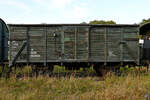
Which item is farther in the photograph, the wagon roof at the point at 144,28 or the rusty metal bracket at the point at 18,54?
the wagon roof at the point at 144,28

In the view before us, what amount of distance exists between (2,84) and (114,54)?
6.45 m

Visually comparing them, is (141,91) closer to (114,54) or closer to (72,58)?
(114,54)

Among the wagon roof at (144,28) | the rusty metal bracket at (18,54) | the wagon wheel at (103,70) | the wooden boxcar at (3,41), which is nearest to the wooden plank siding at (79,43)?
the rusty metal bracket at (18,54)

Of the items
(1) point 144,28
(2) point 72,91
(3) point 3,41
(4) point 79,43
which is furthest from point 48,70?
(1) point 144,28

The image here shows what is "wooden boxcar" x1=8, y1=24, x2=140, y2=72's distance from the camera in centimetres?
764

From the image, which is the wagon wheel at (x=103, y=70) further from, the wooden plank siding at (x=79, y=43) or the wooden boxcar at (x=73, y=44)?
the wooden plank siding at (x=79, y=43)

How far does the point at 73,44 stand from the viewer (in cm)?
781

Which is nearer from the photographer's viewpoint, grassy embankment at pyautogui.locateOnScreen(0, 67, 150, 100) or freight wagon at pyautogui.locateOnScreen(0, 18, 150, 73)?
grassy embankment at pyautogui.locateOnScreen(0, 67, 150, 100)

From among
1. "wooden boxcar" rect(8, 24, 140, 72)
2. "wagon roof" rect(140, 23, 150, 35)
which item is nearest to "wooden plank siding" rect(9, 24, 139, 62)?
"wooden boxcar" rect(8, 24, 140, 72)

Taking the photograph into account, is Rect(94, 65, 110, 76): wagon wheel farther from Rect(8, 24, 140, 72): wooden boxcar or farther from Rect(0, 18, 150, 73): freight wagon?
Rect(8, 24, 140, 72): wooden boxcar

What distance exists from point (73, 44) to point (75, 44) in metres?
0.13

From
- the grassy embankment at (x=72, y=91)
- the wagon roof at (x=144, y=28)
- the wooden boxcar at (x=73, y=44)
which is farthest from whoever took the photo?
the wagon roof at (x=144, y=28)

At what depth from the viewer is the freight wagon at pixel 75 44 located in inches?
302

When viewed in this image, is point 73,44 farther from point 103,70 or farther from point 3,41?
point 3,41
